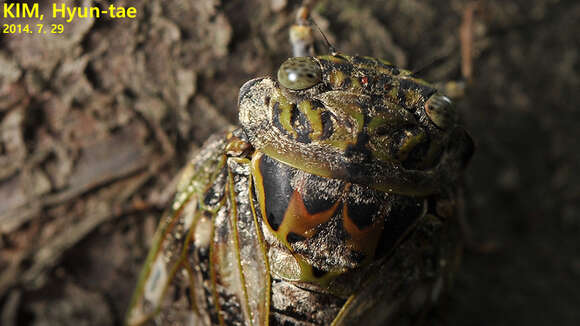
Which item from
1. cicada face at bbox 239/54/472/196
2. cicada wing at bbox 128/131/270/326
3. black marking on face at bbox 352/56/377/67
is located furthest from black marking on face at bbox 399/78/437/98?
cicada wing at bbox 128/131/270/326

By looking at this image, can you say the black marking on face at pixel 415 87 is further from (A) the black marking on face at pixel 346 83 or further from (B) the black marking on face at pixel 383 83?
(A) the black marking on face at pixel 346 83

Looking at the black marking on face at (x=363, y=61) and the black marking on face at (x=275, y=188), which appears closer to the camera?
the black marking on face at (x=275, y=188)

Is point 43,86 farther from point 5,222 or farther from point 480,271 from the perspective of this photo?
point 480,271

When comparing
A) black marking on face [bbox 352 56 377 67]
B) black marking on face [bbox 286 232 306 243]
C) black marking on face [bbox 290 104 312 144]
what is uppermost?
black marking on face [bbox 352 56 377 67]

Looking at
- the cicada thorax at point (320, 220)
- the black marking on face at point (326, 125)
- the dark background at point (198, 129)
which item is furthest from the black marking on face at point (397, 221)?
the dark background at point (198, 129)

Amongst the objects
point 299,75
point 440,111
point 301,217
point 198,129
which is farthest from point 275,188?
point 198,129

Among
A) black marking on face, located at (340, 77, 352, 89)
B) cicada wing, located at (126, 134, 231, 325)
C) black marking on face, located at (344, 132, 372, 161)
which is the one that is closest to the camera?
black marking on face, located at (344, 132, 372, 161)

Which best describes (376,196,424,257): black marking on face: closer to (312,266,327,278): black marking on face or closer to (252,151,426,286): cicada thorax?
(252,151,426,286): cicada thorax

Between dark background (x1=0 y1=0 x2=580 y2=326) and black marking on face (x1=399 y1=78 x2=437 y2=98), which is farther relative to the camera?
dark background (x1=0 y1=0 x2=580 y2=326)
